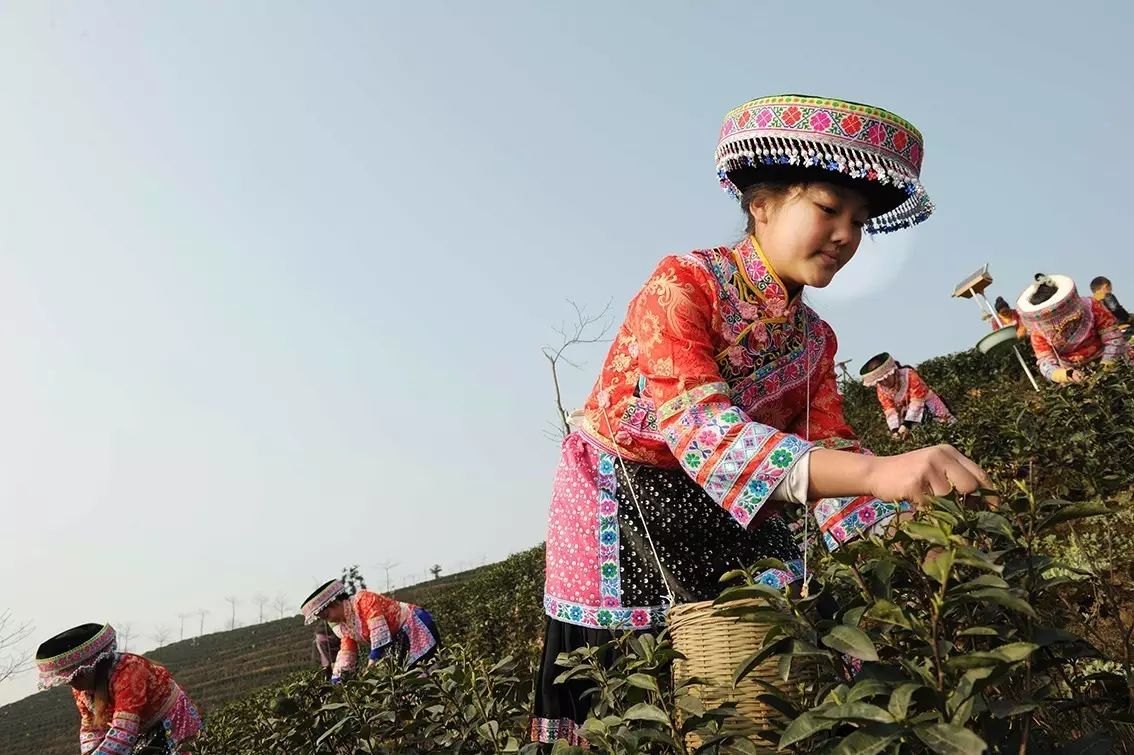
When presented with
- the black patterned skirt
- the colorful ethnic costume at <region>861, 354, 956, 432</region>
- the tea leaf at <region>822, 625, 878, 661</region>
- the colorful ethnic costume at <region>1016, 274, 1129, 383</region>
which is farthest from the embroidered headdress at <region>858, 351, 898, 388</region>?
the tea leaf at <region>822, 625, 878, 661</region>

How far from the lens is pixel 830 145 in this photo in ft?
4.94

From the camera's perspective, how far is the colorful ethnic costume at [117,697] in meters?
4.49

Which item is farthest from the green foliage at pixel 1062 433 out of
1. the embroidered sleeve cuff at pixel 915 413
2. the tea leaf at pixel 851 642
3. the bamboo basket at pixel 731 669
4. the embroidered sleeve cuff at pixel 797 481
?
the tea leaf at pixel 851 642

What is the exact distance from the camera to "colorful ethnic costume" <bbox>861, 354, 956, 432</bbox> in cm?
935

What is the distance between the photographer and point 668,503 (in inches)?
65.7

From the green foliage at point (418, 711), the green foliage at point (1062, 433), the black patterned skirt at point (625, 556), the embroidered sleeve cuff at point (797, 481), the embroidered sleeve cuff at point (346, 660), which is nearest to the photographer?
the embroidered sleeve cuff at point (797, 481)

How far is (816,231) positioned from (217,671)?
27.0m

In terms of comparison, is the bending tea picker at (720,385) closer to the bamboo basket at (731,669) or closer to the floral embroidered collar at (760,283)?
the floral embroidered collar at (760,283)

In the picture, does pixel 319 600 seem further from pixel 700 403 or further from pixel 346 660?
pixel 700 403

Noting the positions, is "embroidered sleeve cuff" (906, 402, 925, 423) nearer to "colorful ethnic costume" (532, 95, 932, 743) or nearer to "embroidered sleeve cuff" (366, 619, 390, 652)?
"embroidered sleeve cuff" (366, 619, 390, 652)

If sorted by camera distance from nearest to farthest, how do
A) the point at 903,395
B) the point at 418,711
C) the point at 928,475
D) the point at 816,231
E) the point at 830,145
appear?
the point at 928,475 < the point at 830,145 < the point at 816,231 < the point at 418,711 < the point at 903,395

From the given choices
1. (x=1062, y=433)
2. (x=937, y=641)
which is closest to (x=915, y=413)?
(x=1062, y=433)

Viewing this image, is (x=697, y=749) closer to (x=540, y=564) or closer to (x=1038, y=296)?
(x=1038, y=296)

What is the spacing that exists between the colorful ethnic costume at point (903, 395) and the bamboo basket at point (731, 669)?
883cm
